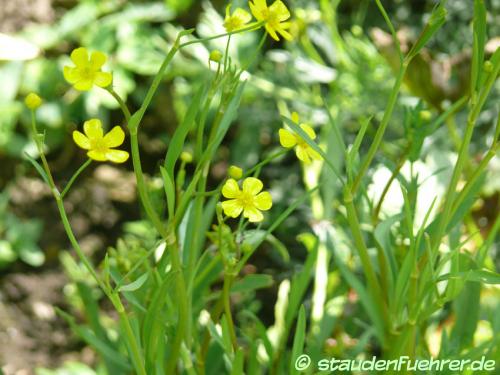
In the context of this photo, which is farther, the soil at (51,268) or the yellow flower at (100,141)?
the soil at (51,268)

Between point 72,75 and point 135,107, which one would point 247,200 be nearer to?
point 72,75

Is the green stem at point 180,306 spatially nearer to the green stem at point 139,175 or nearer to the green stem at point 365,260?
the green stem at point 139,175

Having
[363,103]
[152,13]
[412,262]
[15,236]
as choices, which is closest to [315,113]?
[363,103]

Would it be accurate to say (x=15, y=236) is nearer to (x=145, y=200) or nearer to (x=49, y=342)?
(x=49, y=342)

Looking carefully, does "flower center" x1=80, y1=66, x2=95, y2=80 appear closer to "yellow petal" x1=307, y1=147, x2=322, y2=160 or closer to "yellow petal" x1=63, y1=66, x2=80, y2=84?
"yellow petal" x1=63, y1=66, x2=80, y2=84

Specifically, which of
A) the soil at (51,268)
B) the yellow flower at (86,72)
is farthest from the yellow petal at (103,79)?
the soil at (51,268)

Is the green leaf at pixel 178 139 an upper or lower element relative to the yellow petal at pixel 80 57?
lower
